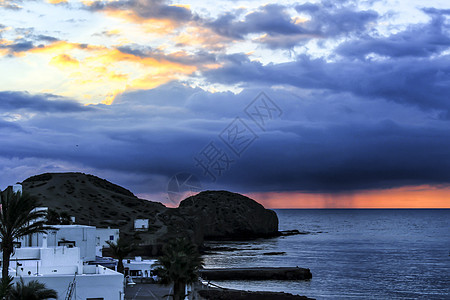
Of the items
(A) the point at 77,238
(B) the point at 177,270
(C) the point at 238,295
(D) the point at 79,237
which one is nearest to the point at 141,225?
(C) the point at 238,295

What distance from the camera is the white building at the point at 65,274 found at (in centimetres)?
4241

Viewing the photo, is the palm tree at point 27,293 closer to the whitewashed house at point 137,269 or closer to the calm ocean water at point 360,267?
the whitewashed house at point 137,269

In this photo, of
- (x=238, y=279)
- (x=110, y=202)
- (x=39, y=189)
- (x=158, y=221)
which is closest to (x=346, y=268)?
(x=238, y=279)

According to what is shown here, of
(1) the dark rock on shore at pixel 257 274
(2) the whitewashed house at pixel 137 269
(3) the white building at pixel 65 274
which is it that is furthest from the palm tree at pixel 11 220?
(1) the dark rock on shore at pixel 257 274

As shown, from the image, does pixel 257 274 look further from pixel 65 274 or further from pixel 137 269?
pixel 65 274

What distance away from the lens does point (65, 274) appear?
150ft

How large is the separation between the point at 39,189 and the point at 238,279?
3576 inches

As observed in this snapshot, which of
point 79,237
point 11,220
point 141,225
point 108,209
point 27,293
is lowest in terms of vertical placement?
point 27,293

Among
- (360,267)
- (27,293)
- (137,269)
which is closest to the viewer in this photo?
(27,293)

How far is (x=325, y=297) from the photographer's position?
8144cm

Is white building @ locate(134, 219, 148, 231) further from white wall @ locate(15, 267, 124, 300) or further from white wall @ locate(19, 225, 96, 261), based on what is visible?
white wall @ locate(15, 267, 124, 300)

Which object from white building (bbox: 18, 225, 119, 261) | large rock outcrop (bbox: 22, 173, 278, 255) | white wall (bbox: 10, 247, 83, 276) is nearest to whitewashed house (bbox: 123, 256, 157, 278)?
white building (bbox: 18, 225, 119, 261)

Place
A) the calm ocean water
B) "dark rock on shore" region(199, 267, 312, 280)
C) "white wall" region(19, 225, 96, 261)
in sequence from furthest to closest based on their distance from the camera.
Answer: "dark rock on shore" region(199, 267, 312, 280) → the calm ocean water → "white wall" region(19, 225, 96, 261)

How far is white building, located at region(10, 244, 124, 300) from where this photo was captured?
4241cm
